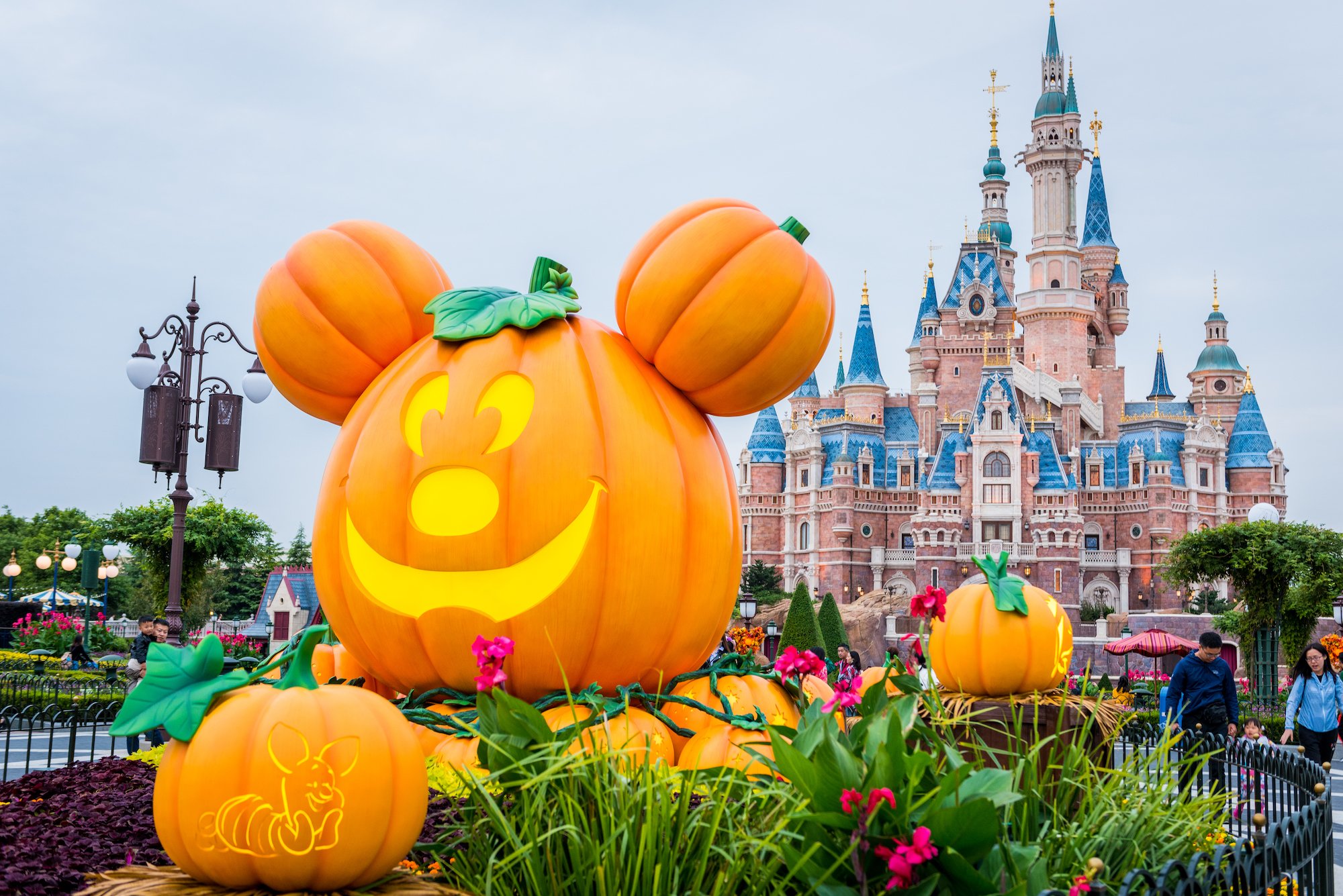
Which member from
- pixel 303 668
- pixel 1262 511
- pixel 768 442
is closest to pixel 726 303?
pixel 303 668

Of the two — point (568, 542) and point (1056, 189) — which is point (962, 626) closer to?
point (568, 542)

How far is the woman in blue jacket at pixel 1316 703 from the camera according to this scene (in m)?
9.03

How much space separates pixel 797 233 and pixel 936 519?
165 ft

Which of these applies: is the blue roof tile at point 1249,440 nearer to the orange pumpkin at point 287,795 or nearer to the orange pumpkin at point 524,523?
the orange pumpkin at point 524,523

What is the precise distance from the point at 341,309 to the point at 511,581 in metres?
1.38

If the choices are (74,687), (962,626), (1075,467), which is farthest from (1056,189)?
(962,626)

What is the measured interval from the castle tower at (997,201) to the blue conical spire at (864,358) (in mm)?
8651

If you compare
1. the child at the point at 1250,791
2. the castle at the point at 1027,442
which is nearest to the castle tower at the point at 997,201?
the castle at the point at 1027,442

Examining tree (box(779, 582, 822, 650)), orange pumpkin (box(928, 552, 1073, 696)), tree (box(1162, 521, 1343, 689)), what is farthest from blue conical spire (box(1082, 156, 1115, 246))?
orange pumpkin (box(928, 552, 1073, 696))

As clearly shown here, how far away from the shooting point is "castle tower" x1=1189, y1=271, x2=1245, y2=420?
192 feet

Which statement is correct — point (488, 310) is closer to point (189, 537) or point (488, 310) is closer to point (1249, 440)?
point (189, 537)

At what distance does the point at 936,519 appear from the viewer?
53.2 metres

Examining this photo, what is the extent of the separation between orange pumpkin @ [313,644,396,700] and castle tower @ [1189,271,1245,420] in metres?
61.1

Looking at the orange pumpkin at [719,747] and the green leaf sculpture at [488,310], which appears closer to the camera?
the orange pumpkin at [719,747]
